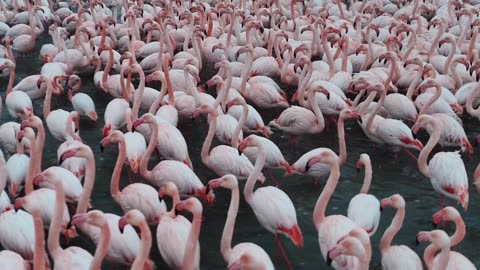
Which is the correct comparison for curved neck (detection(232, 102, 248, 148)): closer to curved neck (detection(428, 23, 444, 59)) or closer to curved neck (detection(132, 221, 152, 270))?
curved neck (detection(132, 221, 152, 270))

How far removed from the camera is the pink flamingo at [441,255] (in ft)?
16.5

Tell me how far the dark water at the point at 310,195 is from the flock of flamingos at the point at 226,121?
0.17 m

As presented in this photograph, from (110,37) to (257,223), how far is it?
7102 millimetres

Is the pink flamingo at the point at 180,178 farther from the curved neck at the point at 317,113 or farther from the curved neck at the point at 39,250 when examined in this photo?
the curved neck at the point at 317,113

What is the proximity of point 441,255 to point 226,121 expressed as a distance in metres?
3.96

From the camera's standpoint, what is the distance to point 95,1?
13.8 metres

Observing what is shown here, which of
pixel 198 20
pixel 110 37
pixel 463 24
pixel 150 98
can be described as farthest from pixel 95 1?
pixel 463 24

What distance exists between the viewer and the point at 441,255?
16.6 ft

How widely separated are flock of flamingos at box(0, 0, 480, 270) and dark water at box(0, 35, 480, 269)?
168 millimetres

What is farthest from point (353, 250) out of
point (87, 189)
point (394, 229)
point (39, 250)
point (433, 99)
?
point (433, 99)

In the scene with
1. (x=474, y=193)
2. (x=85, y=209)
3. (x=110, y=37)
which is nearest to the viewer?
(x=85, y=209)

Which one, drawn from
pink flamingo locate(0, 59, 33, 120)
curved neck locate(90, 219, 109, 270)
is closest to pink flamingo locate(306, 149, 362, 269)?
curved neck locate(90, 219, 109, 270)

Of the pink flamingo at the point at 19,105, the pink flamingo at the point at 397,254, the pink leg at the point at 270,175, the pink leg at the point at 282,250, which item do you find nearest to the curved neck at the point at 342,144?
the pink leg at the point at 270,175

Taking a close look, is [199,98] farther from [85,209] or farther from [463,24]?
[463,24]
